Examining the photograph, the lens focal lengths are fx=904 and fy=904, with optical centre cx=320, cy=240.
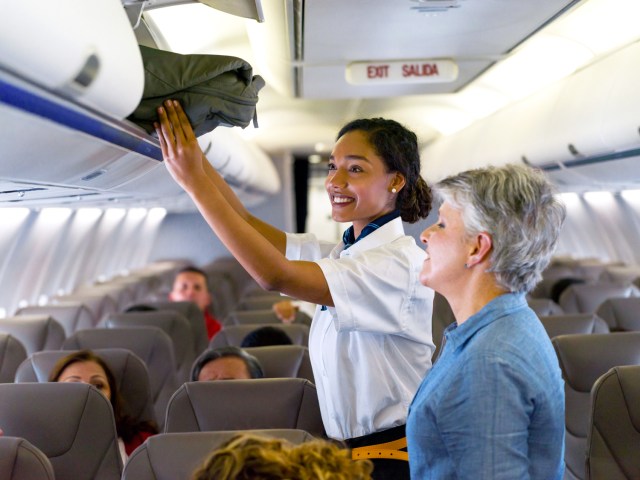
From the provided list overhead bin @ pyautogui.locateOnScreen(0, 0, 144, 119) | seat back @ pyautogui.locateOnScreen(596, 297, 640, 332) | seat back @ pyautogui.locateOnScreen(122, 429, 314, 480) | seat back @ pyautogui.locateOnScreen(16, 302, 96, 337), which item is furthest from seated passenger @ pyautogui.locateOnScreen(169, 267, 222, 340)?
overhead bin @ pyautogui.locateOnScreen(0, 0, 144, 119)

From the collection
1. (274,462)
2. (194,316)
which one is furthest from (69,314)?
(274,462)

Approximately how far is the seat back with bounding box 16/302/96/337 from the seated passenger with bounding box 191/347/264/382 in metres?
3.23

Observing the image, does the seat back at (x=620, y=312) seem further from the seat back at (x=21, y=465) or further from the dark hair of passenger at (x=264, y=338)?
the seat back at (x=21, y=465)

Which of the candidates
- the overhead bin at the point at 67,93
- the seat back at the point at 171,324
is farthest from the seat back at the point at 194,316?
the overhead bin at the point at 67,93

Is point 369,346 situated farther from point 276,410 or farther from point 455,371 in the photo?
point 276,410

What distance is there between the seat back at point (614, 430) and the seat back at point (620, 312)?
10.9 feet

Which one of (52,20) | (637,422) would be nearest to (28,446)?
(52,20)

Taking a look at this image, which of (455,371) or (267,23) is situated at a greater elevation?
(267,23)

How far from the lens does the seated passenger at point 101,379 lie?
4.14 m

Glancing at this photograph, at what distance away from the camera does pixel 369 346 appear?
2.46 metres

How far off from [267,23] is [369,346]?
3.51 meters

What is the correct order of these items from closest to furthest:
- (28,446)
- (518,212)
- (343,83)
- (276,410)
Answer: (518,212), (28,446), (276,410), (343,83)

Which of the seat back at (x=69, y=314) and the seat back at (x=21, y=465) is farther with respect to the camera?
the seat back at (x=69, y=314)

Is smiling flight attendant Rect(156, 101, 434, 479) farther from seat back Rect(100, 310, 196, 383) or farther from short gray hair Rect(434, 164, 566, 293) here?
seat back Rect(100, 310, 196, 383)
